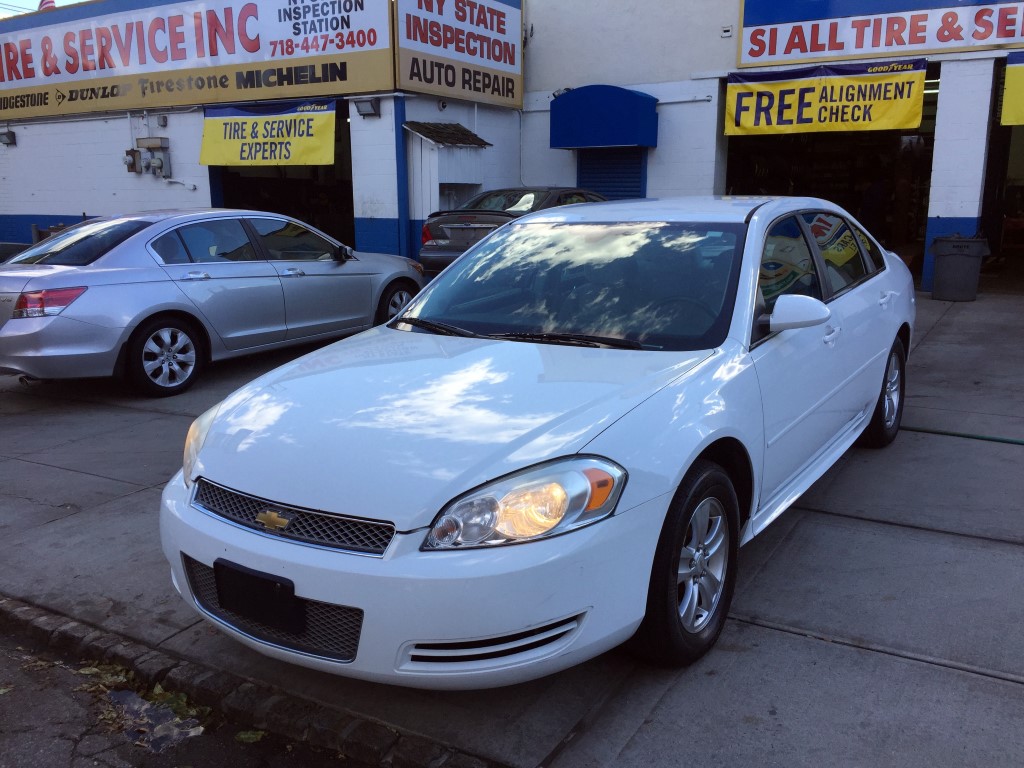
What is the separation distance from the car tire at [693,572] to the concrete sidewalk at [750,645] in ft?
0.42

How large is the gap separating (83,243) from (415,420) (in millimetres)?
5700

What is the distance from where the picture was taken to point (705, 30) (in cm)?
1378

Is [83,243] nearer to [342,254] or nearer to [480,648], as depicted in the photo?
[342,254]

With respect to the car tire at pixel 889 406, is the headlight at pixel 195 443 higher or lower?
higher

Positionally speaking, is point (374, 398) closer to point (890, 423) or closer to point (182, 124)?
point (890, 423)

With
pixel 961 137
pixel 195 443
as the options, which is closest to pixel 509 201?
pixel 961 137

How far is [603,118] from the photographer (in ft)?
47.0

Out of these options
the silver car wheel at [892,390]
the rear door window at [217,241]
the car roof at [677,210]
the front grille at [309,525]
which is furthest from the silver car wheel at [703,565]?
the rear door window at [217,241]

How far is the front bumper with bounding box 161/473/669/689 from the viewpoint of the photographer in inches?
94.5

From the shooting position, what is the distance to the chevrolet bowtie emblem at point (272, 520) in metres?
2.63

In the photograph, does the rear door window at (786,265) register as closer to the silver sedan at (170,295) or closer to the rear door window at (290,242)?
the silver sedan at (170,295)

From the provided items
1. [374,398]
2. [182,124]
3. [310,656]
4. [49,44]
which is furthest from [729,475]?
[49,44]

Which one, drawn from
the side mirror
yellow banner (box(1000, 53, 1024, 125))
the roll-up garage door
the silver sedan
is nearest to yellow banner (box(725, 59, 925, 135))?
yellow banner (box(1000, 53, 1024, 125))

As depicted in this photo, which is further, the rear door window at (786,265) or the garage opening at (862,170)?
the garage opening at (862,170)
